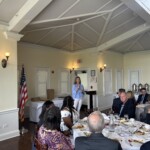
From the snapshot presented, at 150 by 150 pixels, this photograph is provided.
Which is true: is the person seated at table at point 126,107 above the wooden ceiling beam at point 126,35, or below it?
below

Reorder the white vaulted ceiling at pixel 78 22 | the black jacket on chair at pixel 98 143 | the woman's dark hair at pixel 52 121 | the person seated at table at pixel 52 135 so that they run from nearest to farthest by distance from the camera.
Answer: the black jacket on chair at pixel 98 143 → the person seated at table at pixel 52 135 → the woman's dark hair at pixel 52 121 → the white vaulted ceiling at pixel 78 22

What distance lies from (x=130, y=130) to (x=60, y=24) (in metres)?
4.03

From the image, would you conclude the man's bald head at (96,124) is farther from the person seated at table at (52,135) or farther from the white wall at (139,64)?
the white wall at (139,64)

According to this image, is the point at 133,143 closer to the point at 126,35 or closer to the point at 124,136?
the point at 124,136

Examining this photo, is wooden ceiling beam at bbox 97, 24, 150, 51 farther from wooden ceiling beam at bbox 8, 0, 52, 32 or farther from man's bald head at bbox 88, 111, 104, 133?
man's bald head at bbox 88, 111, 104, 133

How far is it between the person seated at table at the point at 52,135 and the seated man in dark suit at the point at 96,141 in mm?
405

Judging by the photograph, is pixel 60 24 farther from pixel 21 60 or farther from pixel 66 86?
pixel 66 86

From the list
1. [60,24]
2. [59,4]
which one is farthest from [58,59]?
[59,4]

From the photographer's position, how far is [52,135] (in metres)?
2.11

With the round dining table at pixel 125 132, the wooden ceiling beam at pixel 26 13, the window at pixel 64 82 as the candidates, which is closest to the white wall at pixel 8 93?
the wooden ceiling beam at pixel 26 13

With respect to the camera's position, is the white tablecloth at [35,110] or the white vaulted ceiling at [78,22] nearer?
the white vaulted ceiling at [78,22]

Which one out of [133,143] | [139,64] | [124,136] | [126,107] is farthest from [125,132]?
[139,64]

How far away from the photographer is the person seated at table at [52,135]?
6.82 feet

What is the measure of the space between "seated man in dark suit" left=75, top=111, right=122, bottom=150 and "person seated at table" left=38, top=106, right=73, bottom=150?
405 millimetres
